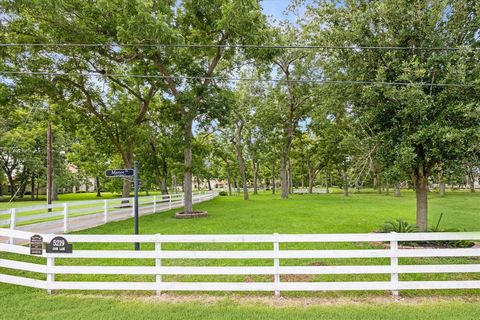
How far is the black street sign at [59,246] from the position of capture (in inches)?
198

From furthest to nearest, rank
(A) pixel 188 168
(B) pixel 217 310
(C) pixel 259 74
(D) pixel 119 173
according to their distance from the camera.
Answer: (C) pixel 259 74 < (A) pixel 188 168 < (D) pixel 119 173 < (B) pixel 217 310

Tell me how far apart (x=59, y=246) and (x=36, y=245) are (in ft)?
1.37

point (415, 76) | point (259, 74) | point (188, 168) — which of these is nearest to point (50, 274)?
point (415, 76)

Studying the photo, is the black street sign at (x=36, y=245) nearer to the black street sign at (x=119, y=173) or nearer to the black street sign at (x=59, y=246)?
the black street sign at (x=59, y=246)

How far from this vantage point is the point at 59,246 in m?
5.04

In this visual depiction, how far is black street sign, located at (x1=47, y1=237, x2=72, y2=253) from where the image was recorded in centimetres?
503

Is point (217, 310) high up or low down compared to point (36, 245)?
down

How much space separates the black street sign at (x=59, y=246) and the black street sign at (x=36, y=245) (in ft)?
0.49

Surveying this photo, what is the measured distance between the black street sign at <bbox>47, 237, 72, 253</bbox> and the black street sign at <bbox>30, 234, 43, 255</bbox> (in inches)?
5.9

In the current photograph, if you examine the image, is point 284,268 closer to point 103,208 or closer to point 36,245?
point 36,245

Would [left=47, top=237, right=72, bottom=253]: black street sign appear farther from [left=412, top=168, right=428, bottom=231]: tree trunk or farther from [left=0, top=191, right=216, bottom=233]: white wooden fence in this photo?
[left=412, top=168, right=428, bottom=231]: tree trunk

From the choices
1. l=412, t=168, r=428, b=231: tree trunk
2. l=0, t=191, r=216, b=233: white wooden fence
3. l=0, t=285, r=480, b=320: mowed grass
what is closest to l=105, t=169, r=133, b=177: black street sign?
l=0, t=285, r=480, b=320: mowed grass

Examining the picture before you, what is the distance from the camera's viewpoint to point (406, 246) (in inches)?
321

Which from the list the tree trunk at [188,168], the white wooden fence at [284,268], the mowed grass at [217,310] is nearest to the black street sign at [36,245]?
the white wooden fence at [284,268]
